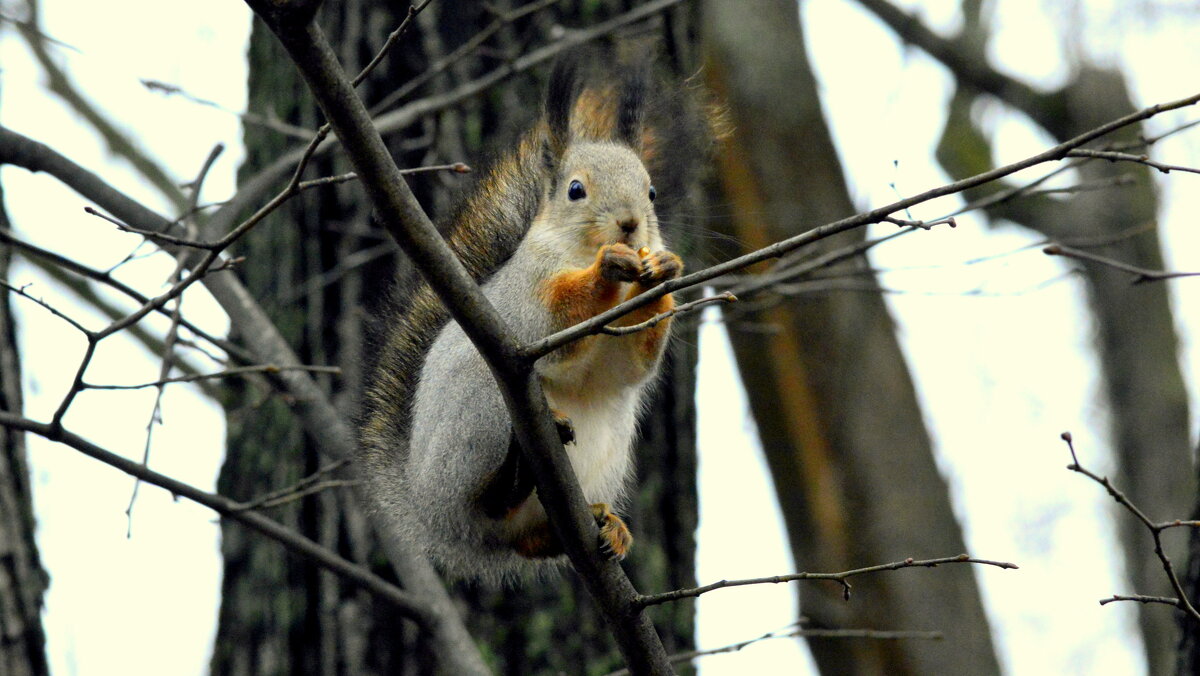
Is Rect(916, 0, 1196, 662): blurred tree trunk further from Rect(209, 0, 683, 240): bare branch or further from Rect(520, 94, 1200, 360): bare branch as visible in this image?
Rect(520, 94, 1200, 360): bare branch

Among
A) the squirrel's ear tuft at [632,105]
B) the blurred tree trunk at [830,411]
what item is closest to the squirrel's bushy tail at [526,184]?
the squirrel's ear tuft at [632,105]

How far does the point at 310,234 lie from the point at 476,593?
123cm

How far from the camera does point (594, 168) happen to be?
2.64 meters

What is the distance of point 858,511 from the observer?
5.02 metres

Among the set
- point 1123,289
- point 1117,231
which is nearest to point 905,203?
point 1117,231

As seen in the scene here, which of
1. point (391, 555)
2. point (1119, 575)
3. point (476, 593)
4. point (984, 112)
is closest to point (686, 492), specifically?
point (476, 593)

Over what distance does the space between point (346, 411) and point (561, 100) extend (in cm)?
117

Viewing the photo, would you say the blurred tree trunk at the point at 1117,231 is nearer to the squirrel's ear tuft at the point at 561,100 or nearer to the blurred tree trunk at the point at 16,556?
the squirrel's ear tuft at the point at 561,100

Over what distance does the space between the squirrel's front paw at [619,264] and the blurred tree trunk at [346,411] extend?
1.17 m

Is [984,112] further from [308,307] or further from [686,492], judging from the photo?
[308,307]

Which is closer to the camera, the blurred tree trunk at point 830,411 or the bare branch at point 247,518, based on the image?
the bare branch at point 247,518

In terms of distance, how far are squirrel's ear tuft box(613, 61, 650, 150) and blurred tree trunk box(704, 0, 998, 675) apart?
1971mm

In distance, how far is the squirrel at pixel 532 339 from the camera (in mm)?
2373

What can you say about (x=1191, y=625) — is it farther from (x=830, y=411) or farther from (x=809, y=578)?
(x=830, y=411)
